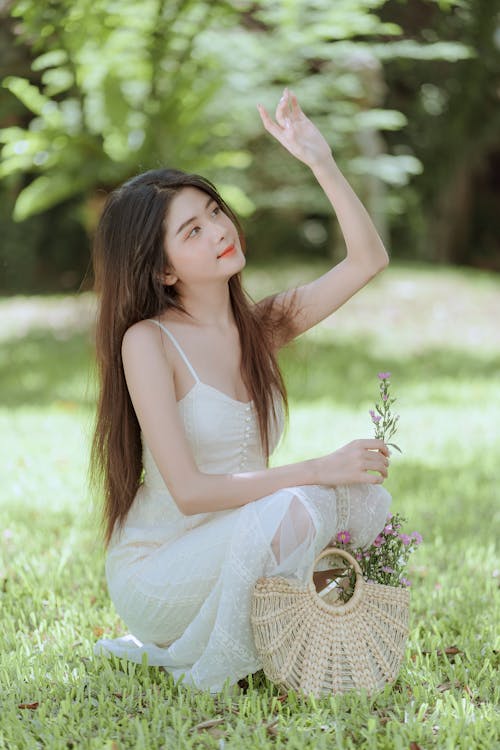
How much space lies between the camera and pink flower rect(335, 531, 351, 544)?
88.3 inches

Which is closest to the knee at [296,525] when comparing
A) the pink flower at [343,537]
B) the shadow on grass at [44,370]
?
the pink flower at [343,537]

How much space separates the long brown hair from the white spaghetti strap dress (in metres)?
0.05

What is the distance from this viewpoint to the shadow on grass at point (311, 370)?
6.07 meters

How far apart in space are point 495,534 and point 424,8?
565 cm

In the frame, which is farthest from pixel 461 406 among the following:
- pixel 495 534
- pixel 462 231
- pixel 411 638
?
pixel 462 231

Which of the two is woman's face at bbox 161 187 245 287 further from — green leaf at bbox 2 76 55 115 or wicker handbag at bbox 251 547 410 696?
green leaf at bbox 2 76 55 115

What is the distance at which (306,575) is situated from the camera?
85.6 inches

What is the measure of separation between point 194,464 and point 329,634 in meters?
0.47

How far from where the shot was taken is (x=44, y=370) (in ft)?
22.3

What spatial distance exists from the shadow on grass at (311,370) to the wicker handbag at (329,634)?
11.2 ft

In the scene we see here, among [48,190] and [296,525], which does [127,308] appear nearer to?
[296,525]

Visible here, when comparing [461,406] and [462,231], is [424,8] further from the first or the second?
[462,231]

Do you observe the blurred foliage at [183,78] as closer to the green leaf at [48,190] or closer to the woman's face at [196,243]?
the green leaf at [48,190]

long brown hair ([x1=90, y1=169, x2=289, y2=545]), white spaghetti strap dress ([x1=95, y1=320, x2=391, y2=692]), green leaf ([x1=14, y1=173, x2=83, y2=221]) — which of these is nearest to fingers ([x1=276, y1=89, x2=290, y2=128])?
long brown hair ([x1=90, y1=169, x2=289, y2=545])
